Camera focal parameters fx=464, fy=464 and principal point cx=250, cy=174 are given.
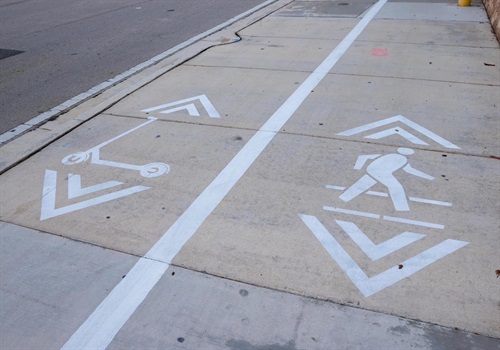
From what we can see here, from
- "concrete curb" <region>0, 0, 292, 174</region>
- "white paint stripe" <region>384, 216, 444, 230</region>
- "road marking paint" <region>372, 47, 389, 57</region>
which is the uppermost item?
"concrete curb" <region>0, 0, 292, 174</region>

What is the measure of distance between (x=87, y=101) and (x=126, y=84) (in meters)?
0.90

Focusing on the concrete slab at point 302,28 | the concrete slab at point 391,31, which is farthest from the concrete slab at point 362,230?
the concrete slab at point 302,28

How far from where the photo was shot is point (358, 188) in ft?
15.4

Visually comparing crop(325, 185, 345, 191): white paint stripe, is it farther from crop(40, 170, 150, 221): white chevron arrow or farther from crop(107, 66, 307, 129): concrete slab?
crop(40, 170, 150, 221): white chevron arrow

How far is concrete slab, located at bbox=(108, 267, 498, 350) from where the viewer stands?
10.0 feet

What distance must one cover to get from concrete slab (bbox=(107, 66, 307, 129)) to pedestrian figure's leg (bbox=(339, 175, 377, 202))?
1821mm

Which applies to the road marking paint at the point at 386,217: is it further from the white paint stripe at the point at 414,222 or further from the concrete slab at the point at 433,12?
the concrete slab at the point at 433,12

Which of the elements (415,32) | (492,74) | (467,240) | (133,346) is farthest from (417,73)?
(133,346)

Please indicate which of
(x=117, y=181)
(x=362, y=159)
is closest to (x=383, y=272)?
(x=362, y=159)

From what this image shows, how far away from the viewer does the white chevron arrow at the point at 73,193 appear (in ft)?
14.9

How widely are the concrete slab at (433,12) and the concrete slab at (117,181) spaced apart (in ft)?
26.9

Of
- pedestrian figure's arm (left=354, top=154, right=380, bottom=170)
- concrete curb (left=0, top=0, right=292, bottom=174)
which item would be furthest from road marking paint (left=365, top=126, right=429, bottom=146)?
concrete curb (left=0, top=0, right=292, bottom=174)

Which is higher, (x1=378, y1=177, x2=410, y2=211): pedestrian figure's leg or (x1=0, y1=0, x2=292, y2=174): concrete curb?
(x1=0, y1=0, x2=292, y2=174): concrete curb

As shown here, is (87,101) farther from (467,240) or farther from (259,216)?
(467,240)
